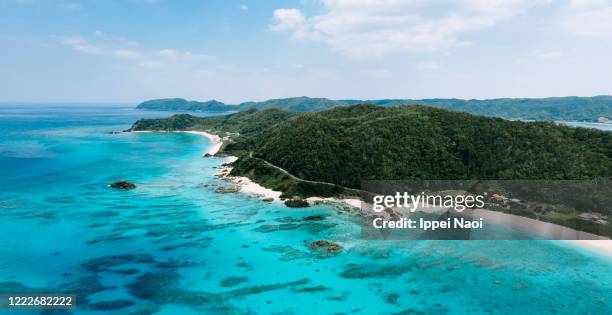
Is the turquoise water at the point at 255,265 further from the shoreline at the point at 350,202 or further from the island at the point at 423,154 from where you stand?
the island at the point at 423,154

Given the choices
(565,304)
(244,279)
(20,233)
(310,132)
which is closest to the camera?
(565,304)

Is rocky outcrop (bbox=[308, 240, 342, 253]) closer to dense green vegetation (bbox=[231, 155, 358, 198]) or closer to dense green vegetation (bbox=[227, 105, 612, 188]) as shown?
dense green vegetation (bbox=[231, 155, 358, 198])

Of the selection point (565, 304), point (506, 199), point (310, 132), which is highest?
point (310, 132)

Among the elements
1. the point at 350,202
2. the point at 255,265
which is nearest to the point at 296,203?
the point at 350,202

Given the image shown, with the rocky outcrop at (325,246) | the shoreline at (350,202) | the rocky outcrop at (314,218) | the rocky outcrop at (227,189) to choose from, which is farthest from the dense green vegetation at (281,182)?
the rocky outcrop at (325,246)

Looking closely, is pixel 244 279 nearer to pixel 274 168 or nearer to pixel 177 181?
pixel 274 168

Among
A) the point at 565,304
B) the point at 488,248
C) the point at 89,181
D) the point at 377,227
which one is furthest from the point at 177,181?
the point at 565,304

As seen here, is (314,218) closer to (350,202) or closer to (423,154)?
(350,202)
